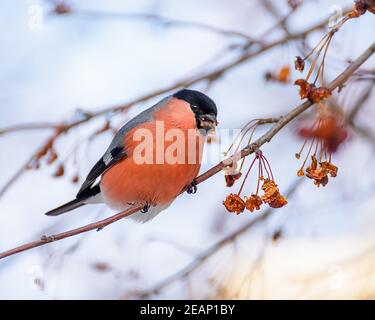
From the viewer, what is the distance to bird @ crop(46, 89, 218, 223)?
66.2 inches

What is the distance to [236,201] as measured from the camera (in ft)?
4.22

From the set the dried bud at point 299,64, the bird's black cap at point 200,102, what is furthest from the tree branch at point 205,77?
the dried bud at point 299,64

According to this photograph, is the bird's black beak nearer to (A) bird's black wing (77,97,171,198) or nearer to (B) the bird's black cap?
(B) the bird's black cap

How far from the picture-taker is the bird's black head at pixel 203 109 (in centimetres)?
172

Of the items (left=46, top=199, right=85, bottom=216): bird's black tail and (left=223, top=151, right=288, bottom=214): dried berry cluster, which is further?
(left=46, top=199, right=85, bottom=216): bird's black tail

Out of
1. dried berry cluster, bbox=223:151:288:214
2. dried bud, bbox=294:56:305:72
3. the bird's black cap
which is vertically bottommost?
dried berry cluster, bbox=223:151:288:214

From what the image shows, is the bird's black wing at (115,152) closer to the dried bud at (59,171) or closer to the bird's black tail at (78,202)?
the bird's black tail at (78,202)

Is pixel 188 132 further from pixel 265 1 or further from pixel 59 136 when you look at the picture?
pixel 265 1

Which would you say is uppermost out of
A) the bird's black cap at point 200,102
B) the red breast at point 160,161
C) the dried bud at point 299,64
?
the bird's black cap at point 200,102

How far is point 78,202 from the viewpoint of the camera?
6.78 ft

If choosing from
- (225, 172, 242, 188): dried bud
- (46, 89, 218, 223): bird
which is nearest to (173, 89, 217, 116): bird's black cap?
(46, 89, 218, 223): bird

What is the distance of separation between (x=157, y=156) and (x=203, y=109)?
0.20m

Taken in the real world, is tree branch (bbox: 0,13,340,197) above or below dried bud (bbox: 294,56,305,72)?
above
